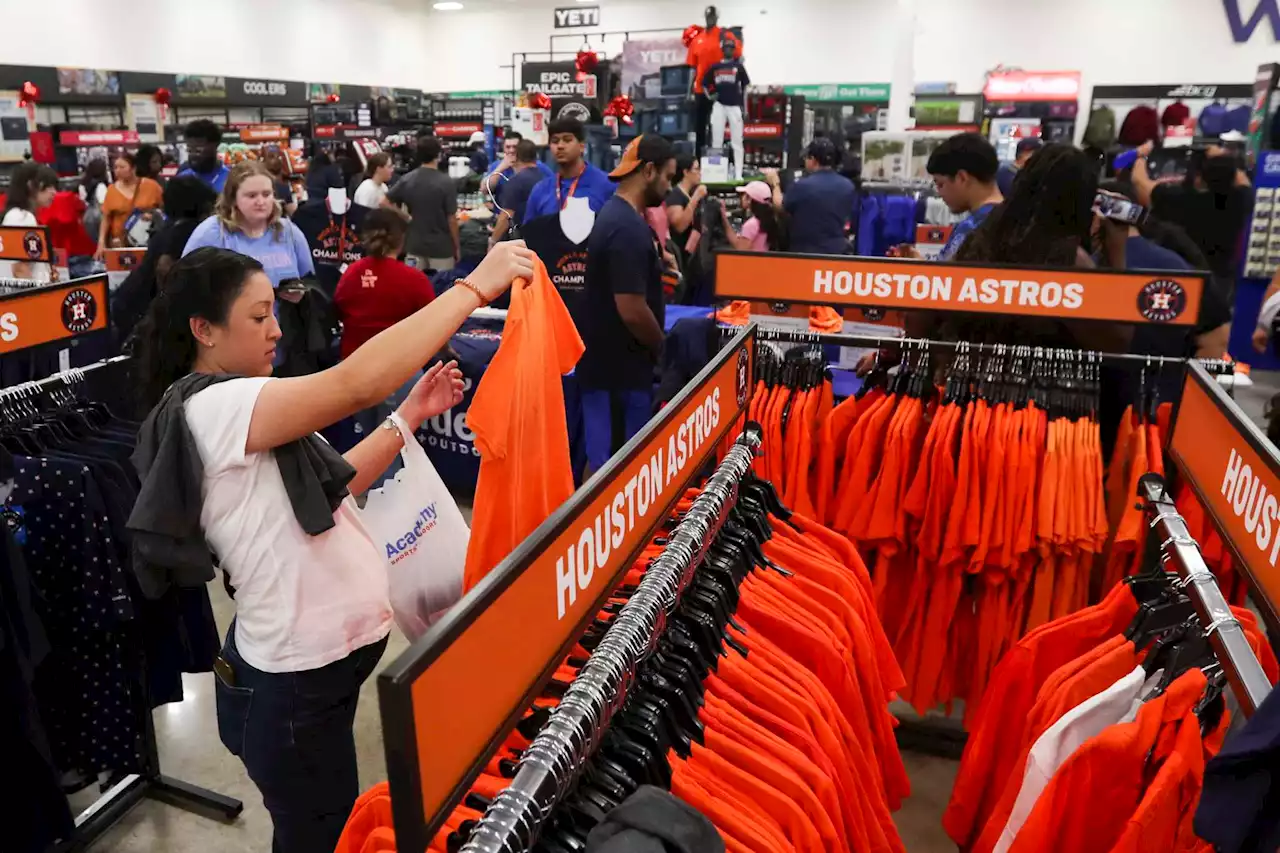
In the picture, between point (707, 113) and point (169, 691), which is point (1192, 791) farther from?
point (707, 113)

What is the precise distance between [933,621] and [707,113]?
313 inches

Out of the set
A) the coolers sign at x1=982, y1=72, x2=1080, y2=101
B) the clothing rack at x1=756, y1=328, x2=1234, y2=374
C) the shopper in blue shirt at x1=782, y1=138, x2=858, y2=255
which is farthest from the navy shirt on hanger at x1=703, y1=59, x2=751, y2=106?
the clothing rack at x1=756, y1=328, x2=1234, y2=374

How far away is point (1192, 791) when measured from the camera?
1280 mm

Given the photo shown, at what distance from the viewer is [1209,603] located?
52.1 inches

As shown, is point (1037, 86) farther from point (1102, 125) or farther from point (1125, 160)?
point (1125, 160)

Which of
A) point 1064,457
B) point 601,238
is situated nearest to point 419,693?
point 1064,457

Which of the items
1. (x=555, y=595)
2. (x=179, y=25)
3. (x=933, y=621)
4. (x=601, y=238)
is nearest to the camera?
(x=555, y=595)

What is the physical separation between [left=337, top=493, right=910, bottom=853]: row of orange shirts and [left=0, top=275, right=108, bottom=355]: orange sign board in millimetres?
1953

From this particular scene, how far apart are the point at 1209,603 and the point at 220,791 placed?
2781 millimetres

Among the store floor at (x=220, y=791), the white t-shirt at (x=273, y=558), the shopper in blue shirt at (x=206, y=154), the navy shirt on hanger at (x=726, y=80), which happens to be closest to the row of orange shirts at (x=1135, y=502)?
the store floor at (x=220, y=791)

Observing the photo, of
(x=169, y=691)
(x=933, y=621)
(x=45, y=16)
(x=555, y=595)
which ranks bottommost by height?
(x=169, y=691)

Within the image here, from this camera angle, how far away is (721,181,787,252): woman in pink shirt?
245 inches

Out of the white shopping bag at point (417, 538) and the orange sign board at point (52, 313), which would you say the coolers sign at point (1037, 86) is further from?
the white shopping bag at point (417, 538)

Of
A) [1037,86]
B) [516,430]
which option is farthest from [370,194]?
[1037,86]
